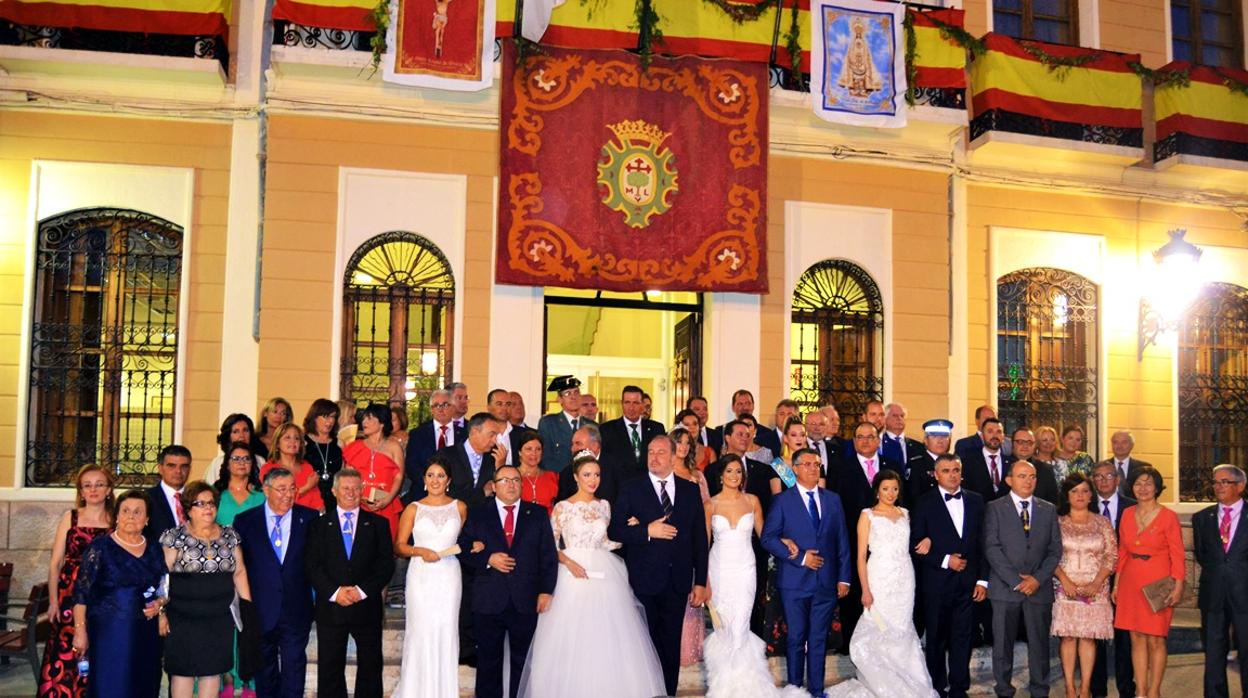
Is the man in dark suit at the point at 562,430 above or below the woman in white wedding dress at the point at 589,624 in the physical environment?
above

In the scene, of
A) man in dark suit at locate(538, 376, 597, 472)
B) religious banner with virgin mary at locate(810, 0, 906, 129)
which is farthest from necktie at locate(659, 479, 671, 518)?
religious banner with virgin mary at locate(810, 0, 906, 129)

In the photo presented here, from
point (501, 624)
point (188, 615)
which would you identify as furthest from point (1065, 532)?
point (188, 615)

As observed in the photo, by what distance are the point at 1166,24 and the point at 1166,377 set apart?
165 inches

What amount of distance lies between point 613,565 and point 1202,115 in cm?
926

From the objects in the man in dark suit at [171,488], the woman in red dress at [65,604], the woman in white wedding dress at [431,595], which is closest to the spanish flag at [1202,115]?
the woman in white wedding dress at [431,595]

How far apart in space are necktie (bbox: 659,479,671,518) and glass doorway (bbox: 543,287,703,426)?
4.27 meters

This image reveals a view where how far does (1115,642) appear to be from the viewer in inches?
316

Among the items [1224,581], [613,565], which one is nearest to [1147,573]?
[1224,581]

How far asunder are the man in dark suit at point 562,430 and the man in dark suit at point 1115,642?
3937 mm

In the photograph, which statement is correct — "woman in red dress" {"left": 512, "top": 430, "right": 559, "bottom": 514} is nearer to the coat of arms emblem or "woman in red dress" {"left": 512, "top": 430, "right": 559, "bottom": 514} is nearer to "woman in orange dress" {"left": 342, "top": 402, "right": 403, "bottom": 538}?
"woman in orange dress" {"left": 342, "top": 402, "right": 403, "bottom": 538}

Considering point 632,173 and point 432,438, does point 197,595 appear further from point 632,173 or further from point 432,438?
point 632,173

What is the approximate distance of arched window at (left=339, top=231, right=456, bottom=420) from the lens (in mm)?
10883

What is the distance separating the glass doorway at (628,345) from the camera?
1192 cm

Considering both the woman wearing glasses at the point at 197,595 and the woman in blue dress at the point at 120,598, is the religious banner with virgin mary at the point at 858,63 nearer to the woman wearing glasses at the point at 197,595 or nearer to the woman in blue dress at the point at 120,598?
the woman wearing glasses at the point at 197,595
